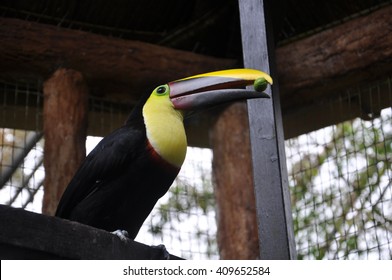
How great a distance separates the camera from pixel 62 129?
11.0 feet

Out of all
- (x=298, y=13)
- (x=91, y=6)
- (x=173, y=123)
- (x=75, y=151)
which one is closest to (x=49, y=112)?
(x=75, y=151)

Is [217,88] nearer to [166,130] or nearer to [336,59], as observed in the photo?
[166,130]

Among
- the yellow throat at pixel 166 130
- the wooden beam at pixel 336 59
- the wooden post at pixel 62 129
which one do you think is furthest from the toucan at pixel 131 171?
the wooden beam at pixel 336 59

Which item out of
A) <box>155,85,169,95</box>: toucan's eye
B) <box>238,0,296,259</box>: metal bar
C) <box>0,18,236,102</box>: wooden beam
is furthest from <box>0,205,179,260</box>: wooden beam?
<box>0,18,236,102</box>: wooden beam

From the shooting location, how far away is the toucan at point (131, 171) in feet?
9.31

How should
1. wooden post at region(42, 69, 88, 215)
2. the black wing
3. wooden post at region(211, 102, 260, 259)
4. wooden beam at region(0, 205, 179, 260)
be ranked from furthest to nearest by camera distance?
wooden post at region(211, 102, 260, 259), wooden post at region(42, 69, 88, 215), the black wing, wooden beam at region(0, 205, 179, 260)

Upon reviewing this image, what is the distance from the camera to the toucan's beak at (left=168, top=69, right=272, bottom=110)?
8.47 feet

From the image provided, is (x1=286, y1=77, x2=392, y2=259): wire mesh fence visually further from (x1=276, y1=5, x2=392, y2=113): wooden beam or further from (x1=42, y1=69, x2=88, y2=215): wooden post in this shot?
(x1=42, y1=69, x2=88, y2=215): wooden post

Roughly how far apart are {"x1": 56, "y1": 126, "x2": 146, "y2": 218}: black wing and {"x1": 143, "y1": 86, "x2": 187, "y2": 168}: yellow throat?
0.04 meters

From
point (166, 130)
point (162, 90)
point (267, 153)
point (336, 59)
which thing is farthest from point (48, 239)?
point (336, 59)

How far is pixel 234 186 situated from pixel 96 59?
0.66m

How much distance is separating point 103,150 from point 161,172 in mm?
178

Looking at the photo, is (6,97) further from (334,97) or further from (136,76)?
(334,97)

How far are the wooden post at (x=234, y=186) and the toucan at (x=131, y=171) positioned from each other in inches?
22.1
